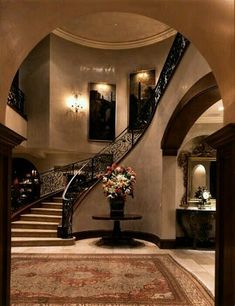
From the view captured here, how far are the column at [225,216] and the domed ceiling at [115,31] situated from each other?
8.55 meters

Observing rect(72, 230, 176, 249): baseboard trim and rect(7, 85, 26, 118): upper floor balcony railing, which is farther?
rect(7, 85, 26, 118): upper floor balcony railing

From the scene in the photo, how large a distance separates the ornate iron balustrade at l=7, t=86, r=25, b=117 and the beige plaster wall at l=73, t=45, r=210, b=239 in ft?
12.3

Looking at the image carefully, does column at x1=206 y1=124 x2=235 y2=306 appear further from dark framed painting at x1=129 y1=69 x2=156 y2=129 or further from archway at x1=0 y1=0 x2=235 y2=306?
dark framed painting at x1=129 y1=69 x2=156 y2=129

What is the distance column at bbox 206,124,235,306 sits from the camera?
2.96m

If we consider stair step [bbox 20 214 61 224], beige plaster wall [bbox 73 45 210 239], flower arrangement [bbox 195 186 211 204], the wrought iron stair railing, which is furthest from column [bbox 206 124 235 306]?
stair step [bbox 20 214 61 224]

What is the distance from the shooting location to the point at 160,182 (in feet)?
27.7

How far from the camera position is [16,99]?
35.7 ft

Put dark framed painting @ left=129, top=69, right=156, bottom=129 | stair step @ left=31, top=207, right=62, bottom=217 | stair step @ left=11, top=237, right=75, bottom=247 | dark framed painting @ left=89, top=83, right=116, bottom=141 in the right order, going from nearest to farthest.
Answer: stair step @ left=11, top=237, right=75, bottom=247, stair step @ left=31, top=207, right=62, bottom=217, dark framed painting @ left=129, top=69, right=156, bottom=129, dark framed painting @ left=89, top=83, right=116, bottom=141

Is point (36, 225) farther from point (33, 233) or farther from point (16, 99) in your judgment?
point (16, 99)

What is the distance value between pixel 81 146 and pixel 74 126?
807mm

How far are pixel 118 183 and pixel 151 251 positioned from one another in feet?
6.13

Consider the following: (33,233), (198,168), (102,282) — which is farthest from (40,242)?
(198,168)

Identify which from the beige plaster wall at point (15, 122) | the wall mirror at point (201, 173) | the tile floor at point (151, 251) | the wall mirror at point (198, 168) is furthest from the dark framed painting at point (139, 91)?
the tile floor at point (151, 251)

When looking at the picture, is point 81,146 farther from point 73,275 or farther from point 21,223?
point 73,275
